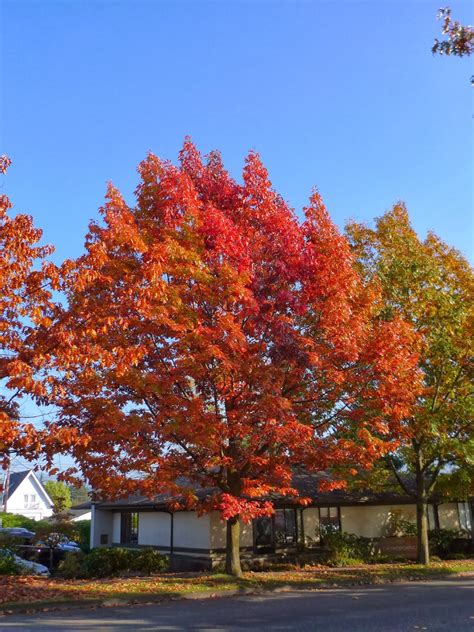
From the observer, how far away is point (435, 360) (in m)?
20.0

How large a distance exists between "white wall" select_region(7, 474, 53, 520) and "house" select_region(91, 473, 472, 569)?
47992 mm

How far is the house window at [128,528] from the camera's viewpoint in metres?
29.9

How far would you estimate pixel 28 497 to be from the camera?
7469 cm

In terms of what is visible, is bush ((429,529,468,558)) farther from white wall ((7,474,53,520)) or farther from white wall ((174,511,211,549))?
white wall ((7,474,53,520))

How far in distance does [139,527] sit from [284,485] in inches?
604

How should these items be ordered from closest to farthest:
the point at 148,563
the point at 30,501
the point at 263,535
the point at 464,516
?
1. the point at 148,563
2. the point at 263,535
3. the point at 464,516
4. the point at 30,501

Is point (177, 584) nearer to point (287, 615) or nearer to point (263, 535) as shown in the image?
point (287, 615)

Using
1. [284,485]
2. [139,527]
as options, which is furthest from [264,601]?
[139,527]

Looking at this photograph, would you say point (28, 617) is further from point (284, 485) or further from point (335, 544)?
point (335, 544)

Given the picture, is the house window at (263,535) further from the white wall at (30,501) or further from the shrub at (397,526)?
the white wall at (30,501)

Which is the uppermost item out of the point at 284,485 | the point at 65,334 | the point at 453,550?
the point at 65,334

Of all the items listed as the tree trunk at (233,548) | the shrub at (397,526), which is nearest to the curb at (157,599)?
the tree trunk at (233,548)

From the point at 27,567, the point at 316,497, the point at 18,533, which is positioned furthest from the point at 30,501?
the point at 316,497

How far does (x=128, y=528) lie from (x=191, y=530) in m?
7.25
